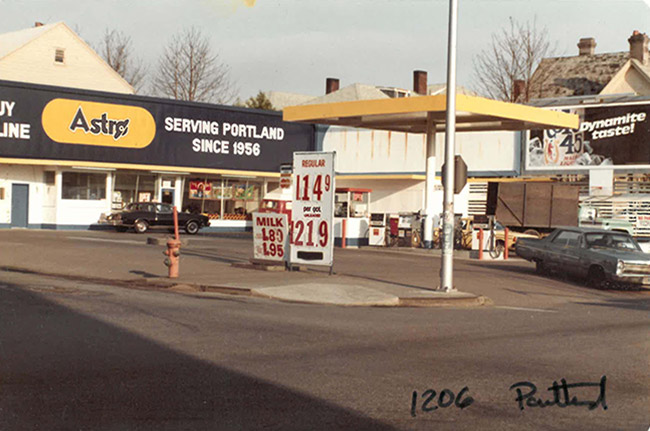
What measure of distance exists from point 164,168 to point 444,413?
35.3m

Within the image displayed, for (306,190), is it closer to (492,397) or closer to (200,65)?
(492,397)

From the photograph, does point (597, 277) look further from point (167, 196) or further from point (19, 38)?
point (19, 38)

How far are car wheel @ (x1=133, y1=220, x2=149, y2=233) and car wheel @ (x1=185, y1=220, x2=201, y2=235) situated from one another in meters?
2.50

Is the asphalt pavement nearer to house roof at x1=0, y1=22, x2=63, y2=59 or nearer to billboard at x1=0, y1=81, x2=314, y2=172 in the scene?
billboard at x1=0, y1=81, x2=314, y2=172

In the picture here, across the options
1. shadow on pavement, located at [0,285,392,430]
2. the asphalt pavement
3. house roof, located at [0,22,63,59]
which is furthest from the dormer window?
shadow on pavement, located at [0,285,392,430]

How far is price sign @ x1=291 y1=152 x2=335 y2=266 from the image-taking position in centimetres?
1928

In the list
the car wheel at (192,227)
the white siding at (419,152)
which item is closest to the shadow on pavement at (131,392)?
the car wheel at (192,227)

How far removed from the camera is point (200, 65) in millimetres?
63219

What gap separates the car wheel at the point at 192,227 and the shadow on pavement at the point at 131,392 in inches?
1183

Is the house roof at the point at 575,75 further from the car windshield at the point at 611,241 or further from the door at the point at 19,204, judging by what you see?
the car windshield at the point at 611,241

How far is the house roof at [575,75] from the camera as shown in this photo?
187ft

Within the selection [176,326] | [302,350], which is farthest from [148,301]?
[302,350]

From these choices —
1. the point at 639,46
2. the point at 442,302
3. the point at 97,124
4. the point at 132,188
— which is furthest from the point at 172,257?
the point at 639,46

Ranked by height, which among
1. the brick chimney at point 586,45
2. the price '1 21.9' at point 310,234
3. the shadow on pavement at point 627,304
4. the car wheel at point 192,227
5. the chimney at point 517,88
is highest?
the brick chimney at point 586,45
